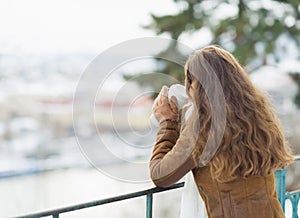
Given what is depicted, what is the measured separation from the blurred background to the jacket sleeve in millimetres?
1773

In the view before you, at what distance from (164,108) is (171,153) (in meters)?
0.15

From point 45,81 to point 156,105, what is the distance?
19.2 feet

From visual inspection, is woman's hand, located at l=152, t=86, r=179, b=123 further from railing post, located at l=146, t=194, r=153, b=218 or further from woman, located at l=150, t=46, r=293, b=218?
railing post, located at l=146, t=194, r=153, b=218

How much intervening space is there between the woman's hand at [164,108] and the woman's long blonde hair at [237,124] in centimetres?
9

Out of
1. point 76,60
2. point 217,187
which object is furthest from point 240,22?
point 217,187

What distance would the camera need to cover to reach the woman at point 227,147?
3.33 ft

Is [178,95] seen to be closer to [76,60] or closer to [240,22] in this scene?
[240,22]

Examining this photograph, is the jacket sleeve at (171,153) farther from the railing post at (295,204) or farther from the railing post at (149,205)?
the railing post at (295,204)

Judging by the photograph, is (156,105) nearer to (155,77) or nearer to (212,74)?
(212,74)

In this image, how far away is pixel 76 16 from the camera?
5.36 m

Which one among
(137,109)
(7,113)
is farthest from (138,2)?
(137,109)

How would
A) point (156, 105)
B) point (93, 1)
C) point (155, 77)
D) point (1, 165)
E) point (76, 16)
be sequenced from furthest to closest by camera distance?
point (1, 165) → point (76, 16) → point (93, 1) → point (155, 77) → point (156, 105)

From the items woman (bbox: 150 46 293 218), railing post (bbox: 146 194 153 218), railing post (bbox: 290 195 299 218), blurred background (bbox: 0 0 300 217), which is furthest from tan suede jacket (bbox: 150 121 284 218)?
blurred background (bbox: 0 0 300 217)

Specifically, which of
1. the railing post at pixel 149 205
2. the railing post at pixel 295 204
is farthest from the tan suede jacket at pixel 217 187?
the railing post at pixel 295 204
